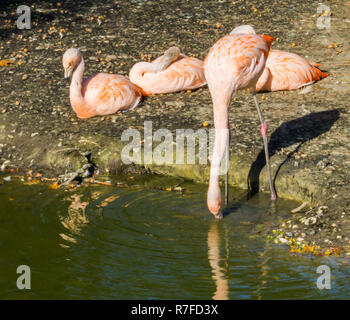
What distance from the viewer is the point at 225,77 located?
541 centimetres

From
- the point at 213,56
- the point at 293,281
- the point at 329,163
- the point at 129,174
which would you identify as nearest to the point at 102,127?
the point at 129,174

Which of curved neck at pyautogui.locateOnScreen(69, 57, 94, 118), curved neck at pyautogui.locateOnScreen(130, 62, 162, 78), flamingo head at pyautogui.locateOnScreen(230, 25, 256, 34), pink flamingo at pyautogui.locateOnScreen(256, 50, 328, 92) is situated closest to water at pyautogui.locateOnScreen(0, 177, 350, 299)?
curved neck at pyautogui.locateOnScreen(69, 57, 94, 118)

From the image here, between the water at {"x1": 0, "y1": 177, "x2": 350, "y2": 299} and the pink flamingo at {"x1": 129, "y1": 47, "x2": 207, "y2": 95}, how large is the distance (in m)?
1.67

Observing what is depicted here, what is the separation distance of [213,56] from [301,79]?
220 centimetres

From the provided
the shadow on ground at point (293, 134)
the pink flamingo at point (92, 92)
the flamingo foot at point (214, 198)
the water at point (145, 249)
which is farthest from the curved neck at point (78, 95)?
the flamingo foot at point (214, 198)

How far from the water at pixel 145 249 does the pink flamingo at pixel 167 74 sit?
1669mm

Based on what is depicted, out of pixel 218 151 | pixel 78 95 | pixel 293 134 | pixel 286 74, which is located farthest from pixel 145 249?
pixel 286 74

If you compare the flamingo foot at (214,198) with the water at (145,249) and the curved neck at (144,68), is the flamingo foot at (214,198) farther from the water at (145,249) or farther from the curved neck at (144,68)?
the curved neck at (144,68)

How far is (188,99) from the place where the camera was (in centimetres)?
751

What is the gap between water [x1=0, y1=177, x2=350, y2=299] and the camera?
4438mm

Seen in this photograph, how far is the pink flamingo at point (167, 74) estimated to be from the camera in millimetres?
7426

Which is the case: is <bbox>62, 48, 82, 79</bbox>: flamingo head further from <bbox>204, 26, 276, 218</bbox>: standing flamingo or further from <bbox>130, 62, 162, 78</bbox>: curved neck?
<bbox>204, 26, 276, 218</bbox>: standing flamingo

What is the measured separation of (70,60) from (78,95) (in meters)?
0.37

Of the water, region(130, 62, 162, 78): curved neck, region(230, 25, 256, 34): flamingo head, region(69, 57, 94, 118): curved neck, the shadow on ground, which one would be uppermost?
region(230, 25, 256, 34): flamingo head
